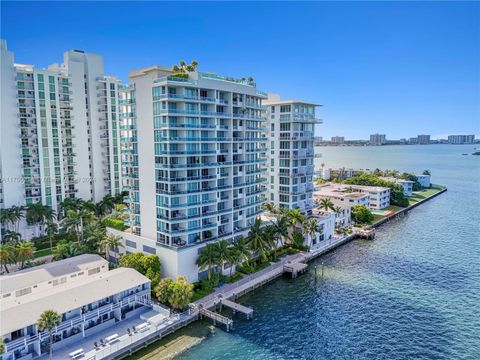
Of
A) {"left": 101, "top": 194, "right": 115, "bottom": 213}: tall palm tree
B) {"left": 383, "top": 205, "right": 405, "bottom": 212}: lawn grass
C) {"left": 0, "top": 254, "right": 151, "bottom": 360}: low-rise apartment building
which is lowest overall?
{"left": 383, "top": 205, "right": 405, "bottom": 212}: lawn grass

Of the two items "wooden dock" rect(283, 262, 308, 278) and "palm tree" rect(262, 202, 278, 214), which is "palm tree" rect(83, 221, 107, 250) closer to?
"wooden dock" rect(283, 262, 308, 278)

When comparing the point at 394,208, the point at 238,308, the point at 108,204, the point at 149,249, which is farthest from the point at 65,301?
the point at 394,208

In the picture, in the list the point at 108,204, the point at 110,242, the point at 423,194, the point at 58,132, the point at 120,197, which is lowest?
the point at 423,194

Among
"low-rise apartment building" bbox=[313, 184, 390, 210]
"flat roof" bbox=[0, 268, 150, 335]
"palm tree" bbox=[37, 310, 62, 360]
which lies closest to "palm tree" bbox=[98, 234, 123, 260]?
"flat roof" bbox=[0, 268, 150, 335]

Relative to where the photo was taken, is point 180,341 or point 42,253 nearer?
point 180,341

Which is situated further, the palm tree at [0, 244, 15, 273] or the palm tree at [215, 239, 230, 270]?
the palm tree at [0, 244, 15, 273]

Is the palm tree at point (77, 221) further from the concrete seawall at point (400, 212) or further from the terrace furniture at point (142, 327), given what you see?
the concrete seawall at point (400, 212)

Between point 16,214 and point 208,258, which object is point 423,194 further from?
point 16,214

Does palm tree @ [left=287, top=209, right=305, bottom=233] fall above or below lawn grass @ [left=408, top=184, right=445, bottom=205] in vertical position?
above

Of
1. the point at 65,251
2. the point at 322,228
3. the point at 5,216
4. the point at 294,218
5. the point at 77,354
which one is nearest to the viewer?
the point at 77,354
